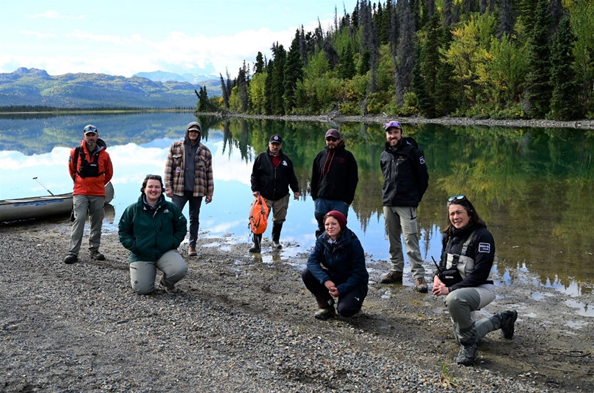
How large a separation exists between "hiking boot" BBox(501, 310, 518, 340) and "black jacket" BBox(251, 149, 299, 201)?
5.39m

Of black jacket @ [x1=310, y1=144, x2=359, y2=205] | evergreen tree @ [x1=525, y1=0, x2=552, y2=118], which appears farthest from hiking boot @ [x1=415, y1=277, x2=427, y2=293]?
evergreen tree @ [x1=525, y1=0, x2=552, y2=118]

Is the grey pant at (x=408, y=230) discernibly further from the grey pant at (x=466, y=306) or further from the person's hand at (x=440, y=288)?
the grey pant at (x=466, y=306)

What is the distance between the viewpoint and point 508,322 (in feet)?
19.2

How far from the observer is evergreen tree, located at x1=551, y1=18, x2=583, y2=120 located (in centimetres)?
5291

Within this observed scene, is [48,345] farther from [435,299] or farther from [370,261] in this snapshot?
[370,261]

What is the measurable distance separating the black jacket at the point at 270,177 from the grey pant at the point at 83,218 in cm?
299

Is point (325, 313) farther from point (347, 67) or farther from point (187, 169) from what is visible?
point (347, 67)

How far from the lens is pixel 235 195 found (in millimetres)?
18078

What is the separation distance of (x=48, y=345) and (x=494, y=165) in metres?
22.4

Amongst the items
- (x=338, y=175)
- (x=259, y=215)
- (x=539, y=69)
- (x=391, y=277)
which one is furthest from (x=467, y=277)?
(x=539, y=69)

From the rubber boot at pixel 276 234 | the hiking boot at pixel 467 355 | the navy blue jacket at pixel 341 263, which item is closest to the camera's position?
the hiking boot at pixel 467 355

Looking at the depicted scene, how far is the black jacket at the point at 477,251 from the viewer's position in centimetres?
551

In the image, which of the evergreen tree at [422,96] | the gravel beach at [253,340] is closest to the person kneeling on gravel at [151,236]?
the gravel beach at [253,340]

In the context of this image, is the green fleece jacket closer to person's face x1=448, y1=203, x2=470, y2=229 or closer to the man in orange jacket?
the man in orange jacket
